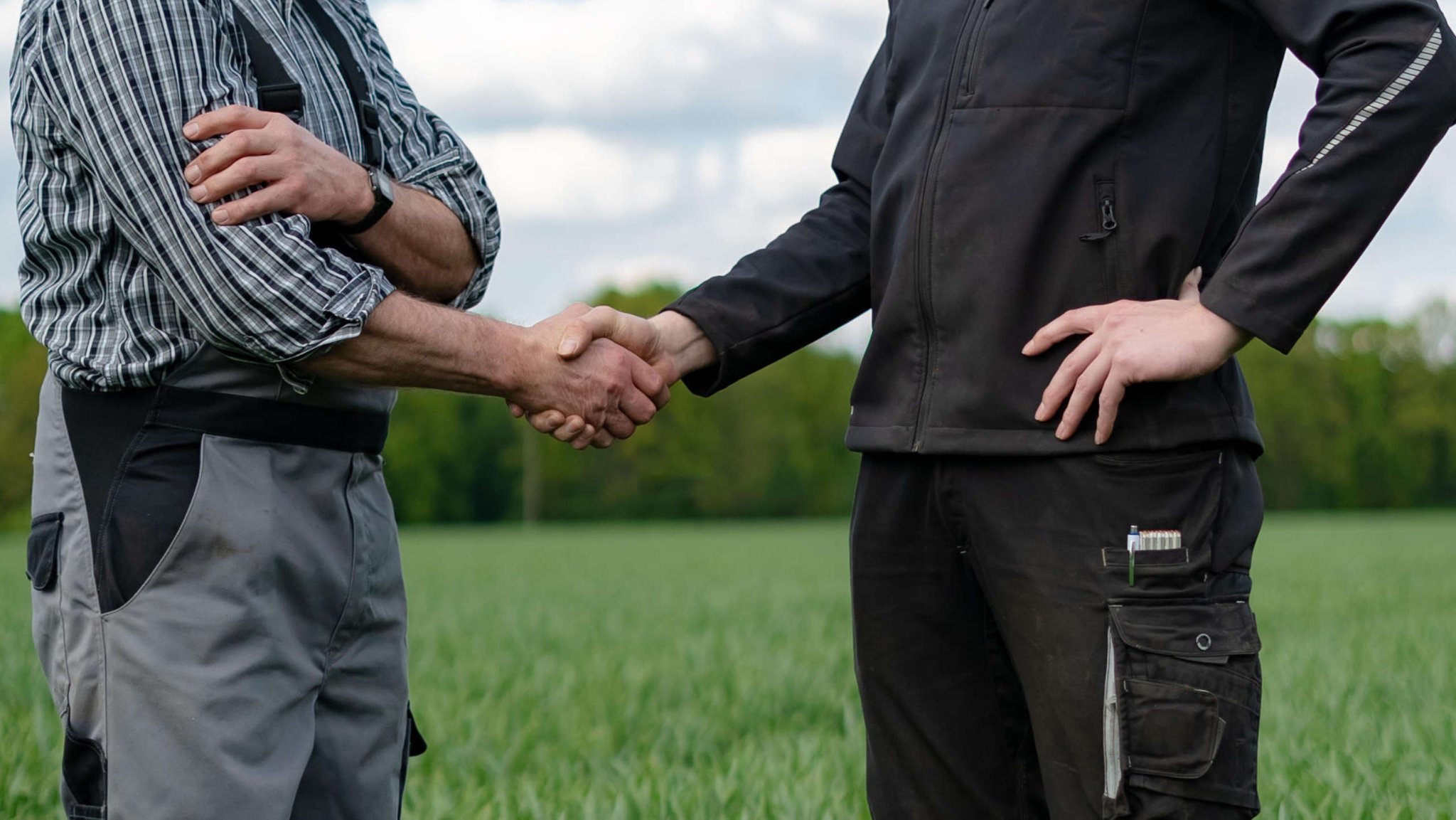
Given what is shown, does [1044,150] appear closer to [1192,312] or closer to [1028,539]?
[1192,312]

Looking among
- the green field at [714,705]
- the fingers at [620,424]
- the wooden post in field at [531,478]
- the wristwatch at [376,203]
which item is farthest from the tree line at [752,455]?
the wristwatch at [376,203]

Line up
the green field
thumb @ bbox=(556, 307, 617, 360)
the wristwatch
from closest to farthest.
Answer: the wristwatch, thumb @ bbox=(556, 307, 617, 360), the green field

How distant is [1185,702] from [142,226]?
1925mm

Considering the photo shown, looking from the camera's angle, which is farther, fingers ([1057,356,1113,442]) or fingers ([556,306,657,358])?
fingers ([556,306,657,358])

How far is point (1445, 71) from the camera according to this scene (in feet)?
6.47

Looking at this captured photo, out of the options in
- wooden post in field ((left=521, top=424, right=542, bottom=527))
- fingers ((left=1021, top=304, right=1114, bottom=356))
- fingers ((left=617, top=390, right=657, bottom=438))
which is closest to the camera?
fingers ((left=1021, top=304, right=1114, bottom=356))

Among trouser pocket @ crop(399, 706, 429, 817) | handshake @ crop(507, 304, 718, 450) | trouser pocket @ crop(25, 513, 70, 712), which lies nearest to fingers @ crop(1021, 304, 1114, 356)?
handshake @ crop(507, 304, 718, 450)

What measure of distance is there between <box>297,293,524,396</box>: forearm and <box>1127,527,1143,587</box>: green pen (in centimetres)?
139

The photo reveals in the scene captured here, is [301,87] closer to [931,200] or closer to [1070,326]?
[931,200]

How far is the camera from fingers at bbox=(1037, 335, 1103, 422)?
2.10 meters

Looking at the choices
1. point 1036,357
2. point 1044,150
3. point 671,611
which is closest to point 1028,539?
point 1036,357

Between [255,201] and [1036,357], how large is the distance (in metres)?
1.42

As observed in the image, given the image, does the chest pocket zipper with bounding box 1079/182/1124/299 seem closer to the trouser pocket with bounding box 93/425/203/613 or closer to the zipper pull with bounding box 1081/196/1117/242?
the zipper pull with bounding box 1081/196/1117/242

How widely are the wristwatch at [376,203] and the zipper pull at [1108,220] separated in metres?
1.38
